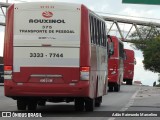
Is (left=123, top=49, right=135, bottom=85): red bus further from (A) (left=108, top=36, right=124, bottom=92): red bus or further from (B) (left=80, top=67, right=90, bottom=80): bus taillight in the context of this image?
(B) (left=80, top=67, right=90, bottom=80): bus taillight

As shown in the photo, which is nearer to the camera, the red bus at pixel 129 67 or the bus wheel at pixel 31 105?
the bus wheel at pixel 31 105

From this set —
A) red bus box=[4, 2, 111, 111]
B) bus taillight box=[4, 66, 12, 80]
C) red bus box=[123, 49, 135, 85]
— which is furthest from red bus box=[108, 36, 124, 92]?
bus taillight box=[4, 66, 12, 80]

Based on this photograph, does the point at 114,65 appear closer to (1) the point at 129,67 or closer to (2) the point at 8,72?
(2) the point at 8,72

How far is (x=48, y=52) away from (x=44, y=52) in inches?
4.8

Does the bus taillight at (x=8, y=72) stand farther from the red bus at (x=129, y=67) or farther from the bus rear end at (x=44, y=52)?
the red bus at (x=129, y=67)

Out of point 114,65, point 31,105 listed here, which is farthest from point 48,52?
point 114,65

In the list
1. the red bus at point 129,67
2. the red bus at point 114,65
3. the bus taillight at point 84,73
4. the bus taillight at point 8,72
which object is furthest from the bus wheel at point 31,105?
the red bus at point 129,67

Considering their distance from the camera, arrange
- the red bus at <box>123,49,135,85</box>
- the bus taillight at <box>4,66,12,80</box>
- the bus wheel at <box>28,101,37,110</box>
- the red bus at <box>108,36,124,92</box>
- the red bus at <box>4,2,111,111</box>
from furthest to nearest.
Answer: the red bus at <box>123,49,135,85</box>
the red bus at <box>108,36,124,92</box>
the bus wheel at <box>28,101,37,110</box>
the bus taillight at <box>4,66,12,80</box>
the red bus at <box>4,2,111,111</box>

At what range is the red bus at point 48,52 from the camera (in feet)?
65.5

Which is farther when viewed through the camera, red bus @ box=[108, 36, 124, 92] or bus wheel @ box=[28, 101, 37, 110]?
red bus @ box=[108, 36, 124, 92]

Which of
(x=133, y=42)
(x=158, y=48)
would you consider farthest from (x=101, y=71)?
(x=133, y=42)

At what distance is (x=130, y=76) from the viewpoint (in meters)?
65.5

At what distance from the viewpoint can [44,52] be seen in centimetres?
2016

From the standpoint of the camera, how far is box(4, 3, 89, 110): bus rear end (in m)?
20.0
